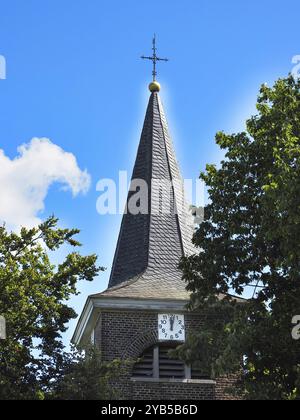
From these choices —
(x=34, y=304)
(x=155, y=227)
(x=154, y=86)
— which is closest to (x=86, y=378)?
(x=34, y=304)

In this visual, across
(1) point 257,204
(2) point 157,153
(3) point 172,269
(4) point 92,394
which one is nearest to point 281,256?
(1) point 257,204

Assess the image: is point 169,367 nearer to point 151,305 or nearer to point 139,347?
point 139,347

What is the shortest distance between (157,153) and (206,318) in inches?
340

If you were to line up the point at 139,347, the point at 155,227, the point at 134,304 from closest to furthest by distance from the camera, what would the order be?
the point at 139,347 → the point at 134,304 → the point at 155,227

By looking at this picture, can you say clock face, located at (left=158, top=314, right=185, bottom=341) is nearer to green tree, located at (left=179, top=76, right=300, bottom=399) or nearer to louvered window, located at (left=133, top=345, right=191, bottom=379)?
louvered window, located at (left=133, top=345, right=191, bottom=379)

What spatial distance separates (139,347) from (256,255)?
17.0 ft

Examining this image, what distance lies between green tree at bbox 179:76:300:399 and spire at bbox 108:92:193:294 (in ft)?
12.8

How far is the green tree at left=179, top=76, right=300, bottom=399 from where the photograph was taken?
21719mm

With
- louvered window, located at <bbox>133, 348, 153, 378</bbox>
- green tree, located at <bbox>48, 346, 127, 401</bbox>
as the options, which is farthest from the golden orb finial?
green tree, located at <bbox>48, 346, 127, 401</bbox>

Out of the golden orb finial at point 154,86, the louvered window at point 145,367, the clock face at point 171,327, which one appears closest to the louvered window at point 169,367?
the louvered window at point 145,367

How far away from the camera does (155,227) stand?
31.1 m

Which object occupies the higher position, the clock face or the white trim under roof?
the white trim under roof

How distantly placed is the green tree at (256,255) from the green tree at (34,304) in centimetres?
298

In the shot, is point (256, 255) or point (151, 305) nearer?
point (256, 255)
